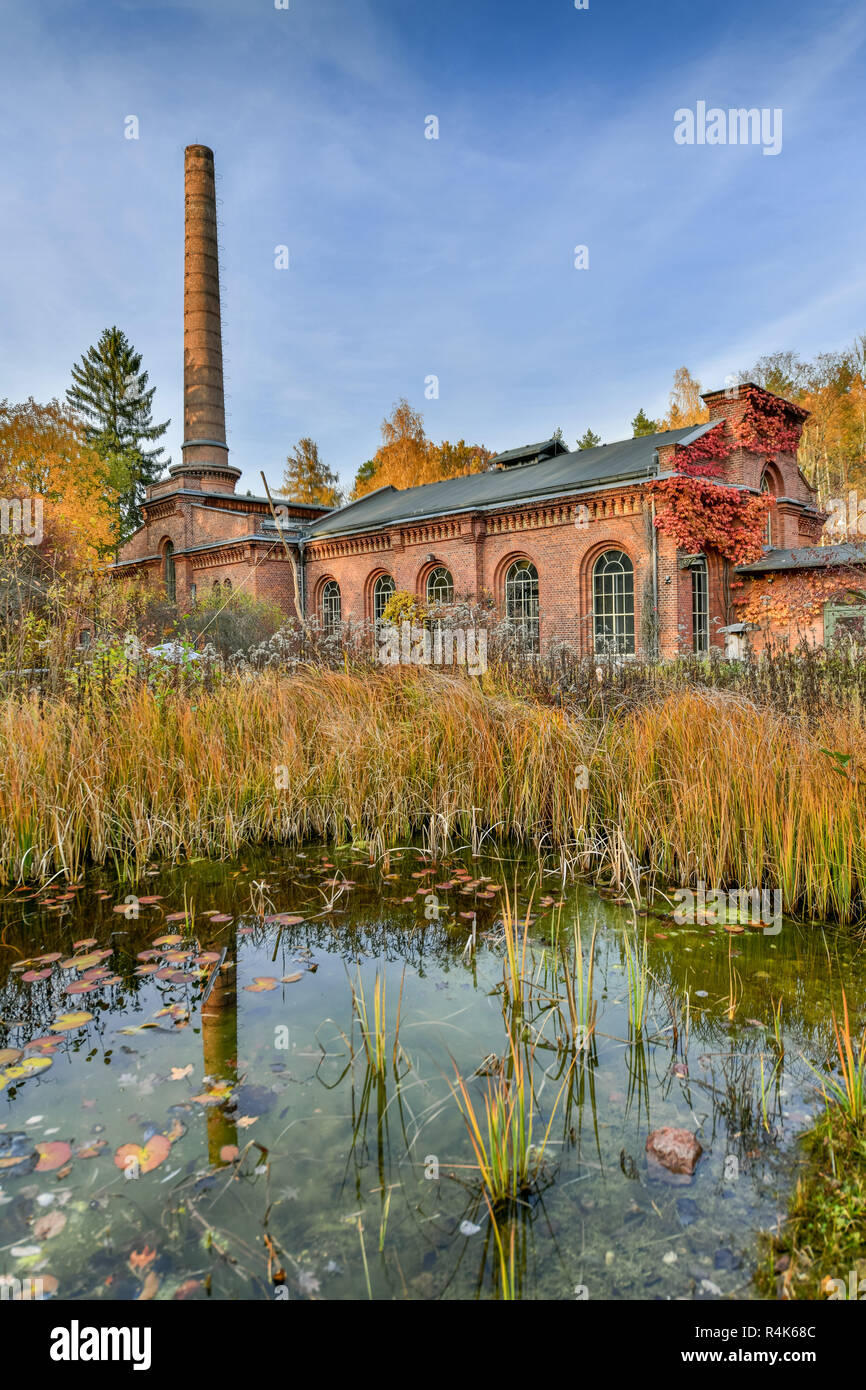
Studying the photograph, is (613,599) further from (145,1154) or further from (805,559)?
(145,1154)

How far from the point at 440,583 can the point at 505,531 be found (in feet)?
8.80

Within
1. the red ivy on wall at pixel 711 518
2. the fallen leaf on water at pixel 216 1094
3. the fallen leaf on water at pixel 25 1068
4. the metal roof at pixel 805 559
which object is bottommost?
the fallen leaf on water at pixel 216 1094

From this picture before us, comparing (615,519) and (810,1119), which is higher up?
(615,519)

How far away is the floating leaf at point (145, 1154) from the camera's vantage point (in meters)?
1.97

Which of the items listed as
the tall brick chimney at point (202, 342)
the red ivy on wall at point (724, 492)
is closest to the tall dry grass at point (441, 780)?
the red ivy on wall at point (724, 492)

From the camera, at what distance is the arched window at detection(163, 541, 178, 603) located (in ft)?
85.4

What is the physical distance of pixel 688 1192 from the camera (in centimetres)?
187

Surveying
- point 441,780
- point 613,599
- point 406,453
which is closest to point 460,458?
point 406,453

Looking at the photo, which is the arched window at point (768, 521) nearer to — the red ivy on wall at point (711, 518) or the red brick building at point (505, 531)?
the red brick building at point (505, 531)

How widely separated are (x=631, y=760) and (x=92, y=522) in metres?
26.6

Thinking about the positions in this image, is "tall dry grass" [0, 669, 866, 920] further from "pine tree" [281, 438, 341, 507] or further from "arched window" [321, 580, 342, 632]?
"pine tree" [281, 438, 341, 507]

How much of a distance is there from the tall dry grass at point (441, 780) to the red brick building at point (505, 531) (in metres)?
6.89
